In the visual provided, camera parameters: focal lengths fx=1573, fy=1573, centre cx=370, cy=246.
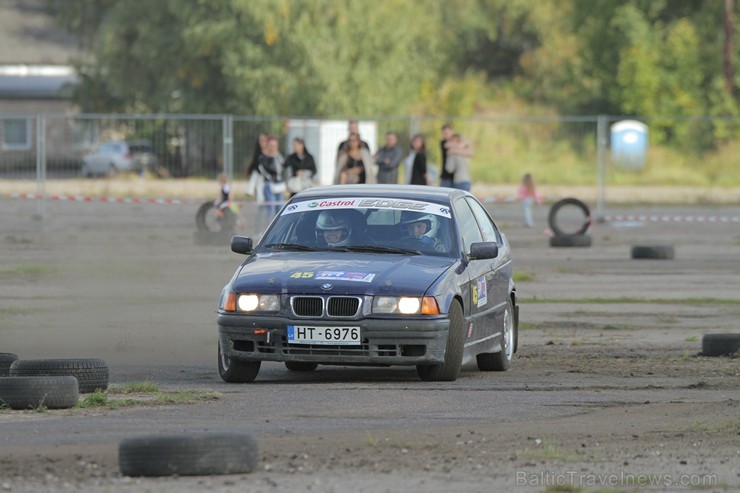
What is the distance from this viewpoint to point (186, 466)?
276 inches

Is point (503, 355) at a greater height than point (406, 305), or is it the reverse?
point (406, 305)

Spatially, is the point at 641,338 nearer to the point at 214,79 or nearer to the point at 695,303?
the point at 695,303

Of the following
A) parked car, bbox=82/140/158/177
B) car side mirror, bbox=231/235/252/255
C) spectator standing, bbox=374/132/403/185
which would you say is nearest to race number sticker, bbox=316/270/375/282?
car side mirror, bbox=231/235/252/255

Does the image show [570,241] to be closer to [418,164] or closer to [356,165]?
[418,164]

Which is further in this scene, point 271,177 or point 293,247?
point 271,177

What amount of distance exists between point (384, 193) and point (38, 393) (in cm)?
372

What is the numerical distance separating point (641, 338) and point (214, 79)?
40293 mm

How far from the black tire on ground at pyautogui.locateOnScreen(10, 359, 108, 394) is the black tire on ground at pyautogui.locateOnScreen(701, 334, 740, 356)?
515 centimetres

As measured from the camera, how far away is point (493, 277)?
40.4ft

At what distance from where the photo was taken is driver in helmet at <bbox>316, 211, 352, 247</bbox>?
38.6ft

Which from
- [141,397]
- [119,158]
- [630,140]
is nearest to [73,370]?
[141,397]

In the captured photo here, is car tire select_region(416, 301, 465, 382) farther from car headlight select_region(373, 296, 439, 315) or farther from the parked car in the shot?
the parked car

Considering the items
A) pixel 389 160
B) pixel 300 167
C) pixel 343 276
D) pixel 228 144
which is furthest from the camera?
pixel 228 144

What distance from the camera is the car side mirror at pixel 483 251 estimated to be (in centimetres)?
1167
